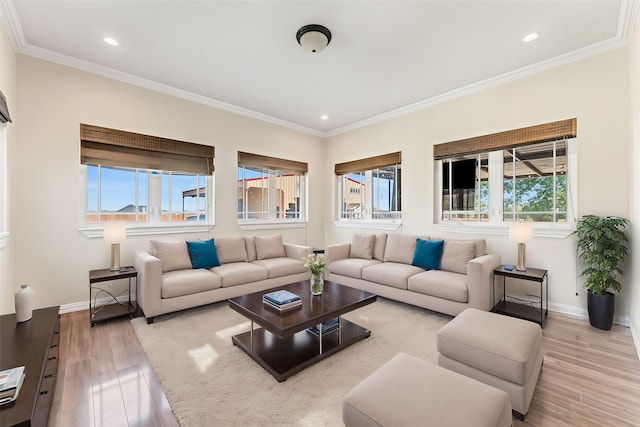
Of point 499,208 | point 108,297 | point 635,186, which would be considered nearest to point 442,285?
point 499,208

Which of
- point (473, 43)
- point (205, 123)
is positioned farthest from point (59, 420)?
point (473, 43)

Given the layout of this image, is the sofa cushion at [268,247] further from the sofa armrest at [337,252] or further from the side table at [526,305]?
the side table at [526,305]

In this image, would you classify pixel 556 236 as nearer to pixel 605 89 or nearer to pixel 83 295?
pixel 605 89

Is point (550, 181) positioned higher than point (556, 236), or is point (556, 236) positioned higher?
point (550, 181)

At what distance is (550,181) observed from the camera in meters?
3.48

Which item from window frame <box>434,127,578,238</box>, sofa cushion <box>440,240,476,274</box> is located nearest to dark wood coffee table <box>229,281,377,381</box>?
sofa cushion <box>440,240,476,274</box>

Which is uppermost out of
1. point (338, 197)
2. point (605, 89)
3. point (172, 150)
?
point (605, 89)

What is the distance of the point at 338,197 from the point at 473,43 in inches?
143

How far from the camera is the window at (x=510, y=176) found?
3.37 m

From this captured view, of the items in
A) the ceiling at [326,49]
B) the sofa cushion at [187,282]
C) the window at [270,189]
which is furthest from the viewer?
the window at [270,189]

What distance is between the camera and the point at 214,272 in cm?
367

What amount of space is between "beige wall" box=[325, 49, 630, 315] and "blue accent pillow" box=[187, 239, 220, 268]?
3.25 meters

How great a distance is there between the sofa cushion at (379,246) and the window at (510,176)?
0.97 m

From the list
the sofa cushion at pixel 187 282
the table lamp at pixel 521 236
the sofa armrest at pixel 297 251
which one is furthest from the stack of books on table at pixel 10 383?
the table lamp at pixel 521 236
